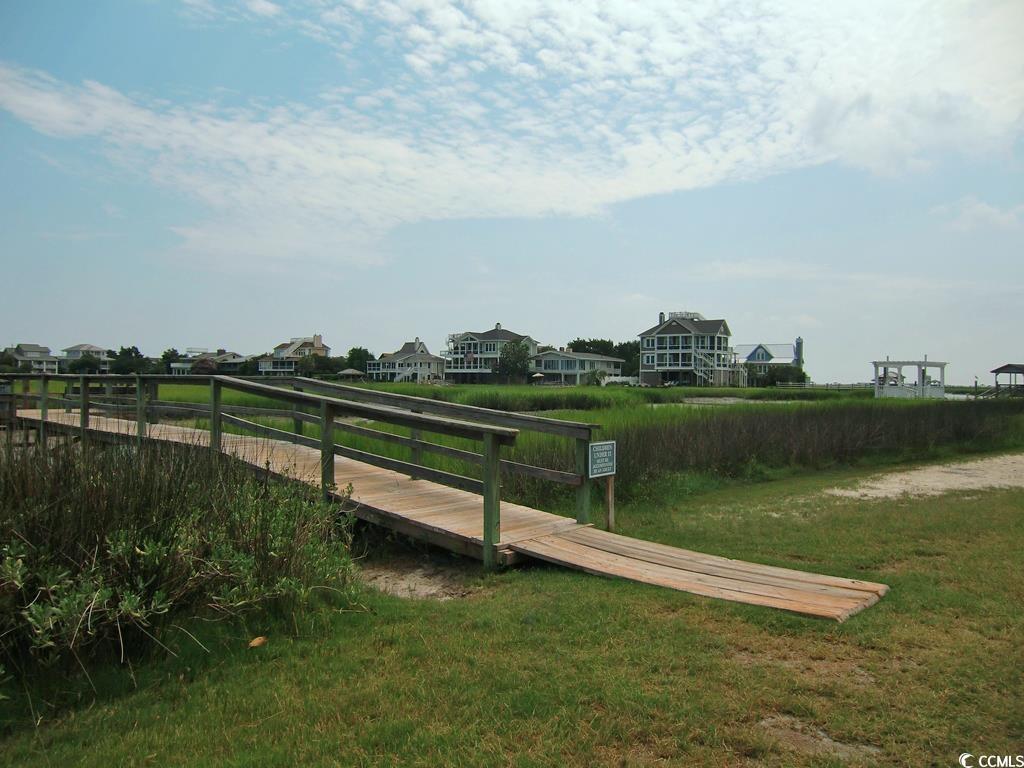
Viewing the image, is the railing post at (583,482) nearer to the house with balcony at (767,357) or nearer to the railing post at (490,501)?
the railing post at (490,501)

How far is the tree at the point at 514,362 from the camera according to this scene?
78.1 metres

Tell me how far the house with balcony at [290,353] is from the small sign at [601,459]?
9094cm

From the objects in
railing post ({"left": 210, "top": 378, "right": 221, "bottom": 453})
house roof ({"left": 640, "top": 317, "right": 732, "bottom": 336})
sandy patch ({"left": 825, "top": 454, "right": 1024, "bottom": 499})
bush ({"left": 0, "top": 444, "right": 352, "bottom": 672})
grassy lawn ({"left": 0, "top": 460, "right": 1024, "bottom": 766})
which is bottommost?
sandy patch ({"left": 825, "top": 454, "right": 1024, "bottom": 499})

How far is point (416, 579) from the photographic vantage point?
5.98 m

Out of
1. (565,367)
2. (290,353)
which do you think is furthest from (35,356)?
(565,367)

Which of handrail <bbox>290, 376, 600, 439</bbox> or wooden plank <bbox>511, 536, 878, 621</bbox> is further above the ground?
handrail <bbox>290, 376, 600, 439</bbox>

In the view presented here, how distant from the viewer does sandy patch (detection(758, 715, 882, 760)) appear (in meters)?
2.83

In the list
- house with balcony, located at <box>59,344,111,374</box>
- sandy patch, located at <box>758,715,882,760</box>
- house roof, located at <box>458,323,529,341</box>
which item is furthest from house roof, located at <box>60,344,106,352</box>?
sandy patch, located at <box>758,715,882,760</box>

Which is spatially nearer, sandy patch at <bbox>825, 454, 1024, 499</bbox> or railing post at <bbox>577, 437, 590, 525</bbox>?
railing post at <bbox>577, 437, 590, 525</bbox>

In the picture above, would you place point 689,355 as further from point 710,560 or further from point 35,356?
point 35,356

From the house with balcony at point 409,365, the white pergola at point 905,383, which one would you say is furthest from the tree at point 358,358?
the white pergola at point 905,383

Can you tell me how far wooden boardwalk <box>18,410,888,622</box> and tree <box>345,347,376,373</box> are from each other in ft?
317

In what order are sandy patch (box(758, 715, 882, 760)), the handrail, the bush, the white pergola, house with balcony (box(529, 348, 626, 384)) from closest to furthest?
sandy patch (box(758, 715, 882, 760)) < the bush < the handrail < the white pergola < house with balcony (box(529, 348, 626, 384))

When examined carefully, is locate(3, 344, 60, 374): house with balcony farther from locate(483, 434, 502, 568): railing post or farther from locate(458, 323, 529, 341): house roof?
locate(483, 434, 502, 568): railing post
